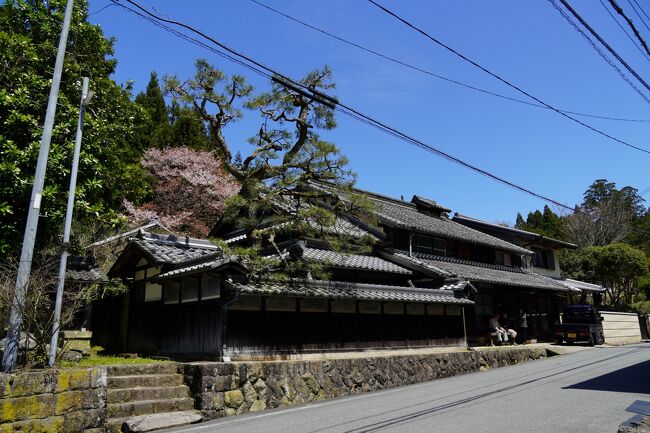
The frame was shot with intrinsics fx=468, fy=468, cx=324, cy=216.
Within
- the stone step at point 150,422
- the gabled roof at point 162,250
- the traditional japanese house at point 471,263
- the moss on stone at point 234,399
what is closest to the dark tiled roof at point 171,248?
the gabled roof at point 162,250

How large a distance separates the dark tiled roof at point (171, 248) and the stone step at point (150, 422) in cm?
525

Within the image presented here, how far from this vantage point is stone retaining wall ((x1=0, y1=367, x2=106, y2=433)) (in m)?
8.12

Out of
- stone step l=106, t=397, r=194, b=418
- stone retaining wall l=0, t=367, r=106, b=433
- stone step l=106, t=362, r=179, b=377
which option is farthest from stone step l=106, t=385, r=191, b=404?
stone retaining wall l=0, t=367, r=106, b=433

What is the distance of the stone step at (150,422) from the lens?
30.1 ft

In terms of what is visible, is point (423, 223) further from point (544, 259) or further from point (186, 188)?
point (186, 188)

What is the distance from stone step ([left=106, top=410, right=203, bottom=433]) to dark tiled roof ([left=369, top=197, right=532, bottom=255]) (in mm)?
13921

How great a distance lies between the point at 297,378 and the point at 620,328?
2567 cm

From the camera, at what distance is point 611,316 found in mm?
28500

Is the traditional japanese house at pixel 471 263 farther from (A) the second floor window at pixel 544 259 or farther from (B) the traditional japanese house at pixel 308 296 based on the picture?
(A) the second floor window at pixel 544 259

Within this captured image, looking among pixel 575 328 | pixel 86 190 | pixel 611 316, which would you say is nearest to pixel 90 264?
pixel 86 190

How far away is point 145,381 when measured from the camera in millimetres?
10648

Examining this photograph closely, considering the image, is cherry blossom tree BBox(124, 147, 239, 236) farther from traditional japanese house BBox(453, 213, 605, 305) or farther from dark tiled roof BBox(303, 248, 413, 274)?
→ traditional japanese house BBox(453, 213, 605, 305)

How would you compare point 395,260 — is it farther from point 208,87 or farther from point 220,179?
point 220,179

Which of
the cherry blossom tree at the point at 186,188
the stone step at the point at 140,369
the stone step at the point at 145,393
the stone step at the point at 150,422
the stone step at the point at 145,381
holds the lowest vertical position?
the stone step at the point at 150,422
